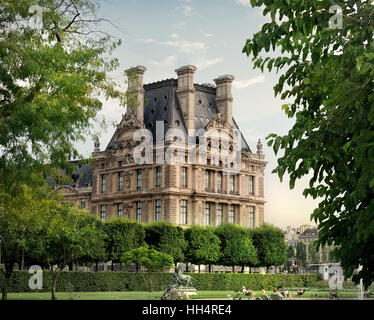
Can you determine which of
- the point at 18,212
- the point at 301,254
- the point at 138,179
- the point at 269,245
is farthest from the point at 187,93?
the point at 301,254

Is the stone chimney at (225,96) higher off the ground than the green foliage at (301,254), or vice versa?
the stone chimney at (225,96)

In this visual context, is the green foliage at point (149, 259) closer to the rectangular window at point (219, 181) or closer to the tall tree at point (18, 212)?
→ the tall tree at point (18, 212)

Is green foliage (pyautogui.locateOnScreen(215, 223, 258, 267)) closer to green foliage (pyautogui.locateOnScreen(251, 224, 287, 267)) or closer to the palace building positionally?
green foliage (pyautogui.locateOnScreen(251, 224, 287, 267))

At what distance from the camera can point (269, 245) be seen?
207 ft

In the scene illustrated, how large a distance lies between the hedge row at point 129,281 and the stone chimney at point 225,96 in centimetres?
2239

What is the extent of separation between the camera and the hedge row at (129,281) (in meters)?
42.2

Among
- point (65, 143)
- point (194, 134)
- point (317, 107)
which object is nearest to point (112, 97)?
point (65, 143)

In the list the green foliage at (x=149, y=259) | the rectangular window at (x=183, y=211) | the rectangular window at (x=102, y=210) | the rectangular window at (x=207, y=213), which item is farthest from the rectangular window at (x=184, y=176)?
the green foliage at (x=149, y=259)

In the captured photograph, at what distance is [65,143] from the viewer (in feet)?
54.5

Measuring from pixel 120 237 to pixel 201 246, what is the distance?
9.17m

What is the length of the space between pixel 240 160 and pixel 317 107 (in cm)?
6545

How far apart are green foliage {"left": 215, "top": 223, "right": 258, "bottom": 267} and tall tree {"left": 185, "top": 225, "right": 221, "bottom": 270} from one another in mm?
1224

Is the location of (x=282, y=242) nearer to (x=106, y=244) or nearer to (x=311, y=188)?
(x=106, y=244)

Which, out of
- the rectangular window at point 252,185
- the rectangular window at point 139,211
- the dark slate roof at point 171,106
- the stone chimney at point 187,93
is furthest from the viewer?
the rectangular window at point 252,185
